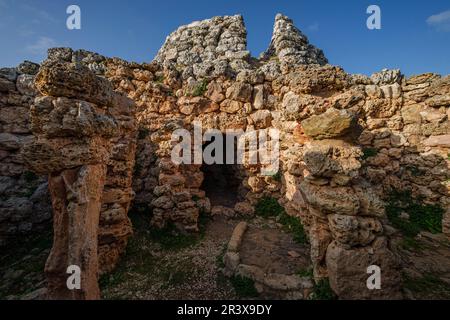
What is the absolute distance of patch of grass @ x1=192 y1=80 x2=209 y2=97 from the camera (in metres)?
9.98

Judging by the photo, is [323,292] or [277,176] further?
[277,176]

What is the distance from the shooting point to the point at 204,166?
1294 centimetres

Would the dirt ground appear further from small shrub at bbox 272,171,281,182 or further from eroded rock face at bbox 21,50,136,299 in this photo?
small shrub at bbox 272,171,281,182

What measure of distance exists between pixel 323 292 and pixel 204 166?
377 inches

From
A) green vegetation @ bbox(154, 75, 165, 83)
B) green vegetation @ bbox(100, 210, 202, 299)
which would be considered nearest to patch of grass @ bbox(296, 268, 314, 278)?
green vegetation @ bbox(100, 210, 202, 299)

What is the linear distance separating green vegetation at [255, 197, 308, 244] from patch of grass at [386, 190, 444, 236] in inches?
122

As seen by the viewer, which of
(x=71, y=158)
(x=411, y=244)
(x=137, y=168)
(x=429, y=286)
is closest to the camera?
(x=71, y=158)

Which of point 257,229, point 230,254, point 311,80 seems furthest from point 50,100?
point 311,80

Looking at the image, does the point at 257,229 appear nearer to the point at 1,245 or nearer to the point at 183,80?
the point at 183,80

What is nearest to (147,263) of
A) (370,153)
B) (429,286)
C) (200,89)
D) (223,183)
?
(223,183)

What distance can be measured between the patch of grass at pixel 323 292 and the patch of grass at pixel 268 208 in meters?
4.36

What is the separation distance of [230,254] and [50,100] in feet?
17.9

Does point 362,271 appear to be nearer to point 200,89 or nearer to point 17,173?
point 200,89

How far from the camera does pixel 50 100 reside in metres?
3.66
